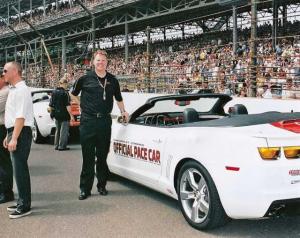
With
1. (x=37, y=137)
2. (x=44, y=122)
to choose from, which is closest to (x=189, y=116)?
(x=44, y=122)

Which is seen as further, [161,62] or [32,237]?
[161,62]

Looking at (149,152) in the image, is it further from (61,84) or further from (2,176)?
(61,84)

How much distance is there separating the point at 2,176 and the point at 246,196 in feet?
10.8

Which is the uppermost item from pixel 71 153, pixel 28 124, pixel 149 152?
pixel 28 124

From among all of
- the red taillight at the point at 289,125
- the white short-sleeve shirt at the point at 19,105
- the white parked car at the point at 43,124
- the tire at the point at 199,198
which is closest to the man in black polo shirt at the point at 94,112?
the white short-sleeve shirt at the point at 19,105

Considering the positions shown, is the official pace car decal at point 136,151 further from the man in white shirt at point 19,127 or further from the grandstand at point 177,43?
the grandstand at point 177,43

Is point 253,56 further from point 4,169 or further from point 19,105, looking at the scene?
point 19,105

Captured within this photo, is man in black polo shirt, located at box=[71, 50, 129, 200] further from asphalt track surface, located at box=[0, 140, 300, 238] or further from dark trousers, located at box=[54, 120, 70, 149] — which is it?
dark trousers, located at box=[54, 120, 70, 149]

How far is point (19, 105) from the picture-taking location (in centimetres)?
514

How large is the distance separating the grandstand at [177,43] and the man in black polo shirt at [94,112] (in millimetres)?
5390

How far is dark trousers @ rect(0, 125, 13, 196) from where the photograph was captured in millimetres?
6059

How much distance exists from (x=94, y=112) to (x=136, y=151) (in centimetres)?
71

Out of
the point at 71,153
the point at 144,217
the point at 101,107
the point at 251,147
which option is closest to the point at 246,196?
the point at 251,147

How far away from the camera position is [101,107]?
599 centimetres
